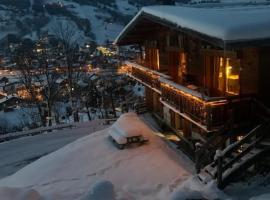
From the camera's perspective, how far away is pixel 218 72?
1541cm

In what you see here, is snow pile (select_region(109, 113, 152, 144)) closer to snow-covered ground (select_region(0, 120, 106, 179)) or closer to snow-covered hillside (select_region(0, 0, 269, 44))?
snow-covered ground (select_region(0, 120, 106, 179))


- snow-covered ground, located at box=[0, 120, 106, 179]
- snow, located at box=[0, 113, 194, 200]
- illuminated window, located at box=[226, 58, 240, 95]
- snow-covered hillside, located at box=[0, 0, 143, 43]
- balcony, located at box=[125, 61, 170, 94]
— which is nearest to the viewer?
snow, located at box=[0, 113, 194, 200]

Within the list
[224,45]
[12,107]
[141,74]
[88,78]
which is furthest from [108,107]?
[224,45]

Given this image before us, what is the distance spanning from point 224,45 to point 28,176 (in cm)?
1095

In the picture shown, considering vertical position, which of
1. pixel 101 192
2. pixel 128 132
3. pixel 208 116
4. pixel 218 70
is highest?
pixel 218 70

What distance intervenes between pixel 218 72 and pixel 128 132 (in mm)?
5314

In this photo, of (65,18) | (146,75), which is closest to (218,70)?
(146,75)

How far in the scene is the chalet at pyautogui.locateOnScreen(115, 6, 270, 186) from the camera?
37.4ft

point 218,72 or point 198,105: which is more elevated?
point 218,72

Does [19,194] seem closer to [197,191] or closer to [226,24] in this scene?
[197,191]

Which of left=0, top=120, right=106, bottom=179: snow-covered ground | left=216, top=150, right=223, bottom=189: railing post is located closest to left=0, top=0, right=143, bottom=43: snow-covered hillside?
left=0, top=120, right=106, bottom=179: snow-covered ground

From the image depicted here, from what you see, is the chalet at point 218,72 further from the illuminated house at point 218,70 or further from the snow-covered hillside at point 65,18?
the snow-covered hillside at point 65,18

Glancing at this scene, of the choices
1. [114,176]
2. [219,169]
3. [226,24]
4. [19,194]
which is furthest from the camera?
[114,176]

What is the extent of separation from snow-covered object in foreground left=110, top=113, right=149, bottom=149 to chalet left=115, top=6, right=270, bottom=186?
5.39ft
